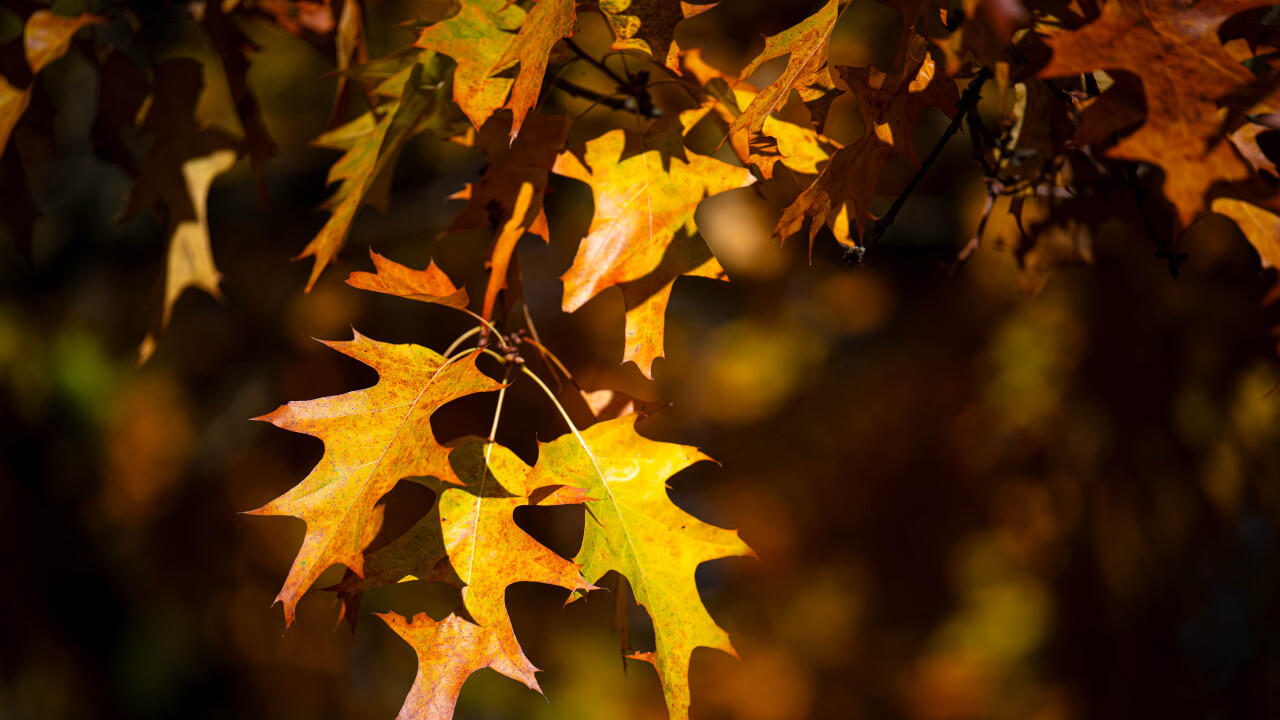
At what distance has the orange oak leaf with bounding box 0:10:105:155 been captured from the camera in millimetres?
1038

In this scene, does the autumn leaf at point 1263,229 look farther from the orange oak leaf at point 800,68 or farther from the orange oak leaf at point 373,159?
the orange oak leaf at point 373,159

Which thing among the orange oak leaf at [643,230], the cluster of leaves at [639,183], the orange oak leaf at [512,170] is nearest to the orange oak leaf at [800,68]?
the cluster of leaves at [639,183]

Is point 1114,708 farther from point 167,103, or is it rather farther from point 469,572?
point 167,103

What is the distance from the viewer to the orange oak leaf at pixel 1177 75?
542 millimetres

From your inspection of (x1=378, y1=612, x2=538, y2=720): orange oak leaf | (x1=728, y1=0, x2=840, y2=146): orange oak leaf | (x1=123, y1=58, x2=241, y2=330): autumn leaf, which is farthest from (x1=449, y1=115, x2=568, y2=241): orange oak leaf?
(x1=123, y1=58, x2=241, y2=330): autumn leaf

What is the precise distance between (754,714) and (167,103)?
3.21 m

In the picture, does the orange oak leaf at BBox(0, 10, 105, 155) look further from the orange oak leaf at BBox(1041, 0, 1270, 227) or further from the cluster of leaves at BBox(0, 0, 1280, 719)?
the orange oak leaf at BBox(1041, 0, 1270, 227)

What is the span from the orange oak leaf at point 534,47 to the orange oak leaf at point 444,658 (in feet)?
1.47

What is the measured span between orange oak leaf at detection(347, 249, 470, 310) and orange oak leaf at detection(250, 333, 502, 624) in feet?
0.18

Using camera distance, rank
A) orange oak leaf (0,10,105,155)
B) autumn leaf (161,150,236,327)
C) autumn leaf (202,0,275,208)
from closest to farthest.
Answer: orange oak leaf (0,10,105,155)
autumn leaf (202,0,275,208)
autumn leaf (161,150,236,327)

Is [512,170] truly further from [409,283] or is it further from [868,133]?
[868,133]

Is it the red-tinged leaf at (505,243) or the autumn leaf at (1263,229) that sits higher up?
the autumn leaf at (1263,229)

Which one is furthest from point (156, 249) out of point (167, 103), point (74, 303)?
point (167, 103)

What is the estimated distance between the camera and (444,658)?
2.43 ft
